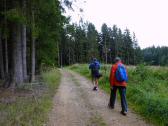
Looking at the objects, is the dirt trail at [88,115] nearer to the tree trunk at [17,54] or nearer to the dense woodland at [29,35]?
the tree trunk at [17,54]

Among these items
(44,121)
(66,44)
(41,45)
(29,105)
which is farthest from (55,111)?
(66,44)

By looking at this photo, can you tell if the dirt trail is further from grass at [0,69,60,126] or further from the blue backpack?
the blue backpack

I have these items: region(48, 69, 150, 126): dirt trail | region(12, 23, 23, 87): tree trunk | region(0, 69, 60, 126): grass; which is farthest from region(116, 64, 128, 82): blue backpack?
region(12, 23, 23, 87): tree trunk

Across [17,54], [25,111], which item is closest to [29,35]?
[17,54]

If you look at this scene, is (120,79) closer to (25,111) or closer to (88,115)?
(88,115)

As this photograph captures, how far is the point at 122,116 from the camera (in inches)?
465

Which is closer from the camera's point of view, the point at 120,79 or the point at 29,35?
the point at 120,79

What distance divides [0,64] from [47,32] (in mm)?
4353

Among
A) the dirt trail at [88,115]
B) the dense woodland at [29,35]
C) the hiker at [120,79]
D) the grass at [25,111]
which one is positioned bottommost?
the dirt trail at [88,115]

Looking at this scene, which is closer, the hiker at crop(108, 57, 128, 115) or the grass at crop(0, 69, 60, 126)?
the grass at crop(0, 69, 60, 126)

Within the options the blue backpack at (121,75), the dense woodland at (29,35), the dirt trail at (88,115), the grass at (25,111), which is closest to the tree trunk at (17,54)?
the dense woodland at (29,35)

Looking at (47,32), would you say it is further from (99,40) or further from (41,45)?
(99,40)

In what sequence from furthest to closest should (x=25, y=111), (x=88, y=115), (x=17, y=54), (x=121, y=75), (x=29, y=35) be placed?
(x=29, y=35) < (x=17, y=54) < (x=121, y=75) < (x=88, y=115) < (x=25, y=111)

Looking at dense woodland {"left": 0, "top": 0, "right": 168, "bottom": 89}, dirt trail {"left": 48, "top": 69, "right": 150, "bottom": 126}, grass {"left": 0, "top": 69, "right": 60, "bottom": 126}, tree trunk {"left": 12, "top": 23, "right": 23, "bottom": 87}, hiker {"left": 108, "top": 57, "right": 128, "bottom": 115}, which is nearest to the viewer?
grass {"left": 0, "top": 69, "right": 60, "bottom": 126}
